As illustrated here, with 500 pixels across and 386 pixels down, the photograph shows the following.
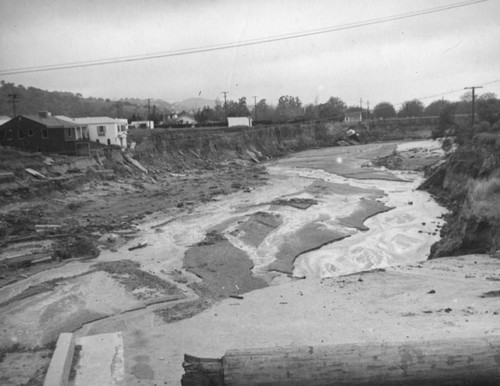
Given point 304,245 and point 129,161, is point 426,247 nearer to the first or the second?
point 304,245

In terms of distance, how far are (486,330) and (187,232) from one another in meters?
17.9

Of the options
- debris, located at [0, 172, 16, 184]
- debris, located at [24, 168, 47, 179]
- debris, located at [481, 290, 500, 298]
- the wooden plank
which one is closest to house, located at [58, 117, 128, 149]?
debris, located at [24, 168, 47, 179]

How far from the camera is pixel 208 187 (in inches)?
1603

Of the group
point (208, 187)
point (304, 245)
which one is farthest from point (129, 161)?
point (304, 245)

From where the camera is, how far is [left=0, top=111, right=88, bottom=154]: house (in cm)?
4494

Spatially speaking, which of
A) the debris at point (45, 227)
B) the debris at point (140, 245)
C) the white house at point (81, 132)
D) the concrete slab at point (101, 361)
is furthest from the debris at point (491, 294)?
the white house at point (81, 132)

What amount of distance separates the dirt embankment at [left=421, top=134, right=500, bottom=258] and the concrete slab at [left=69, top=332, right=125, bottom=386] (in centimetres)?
1383

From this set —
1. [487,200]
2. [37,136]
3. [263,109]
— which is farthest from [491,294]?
[263,109]

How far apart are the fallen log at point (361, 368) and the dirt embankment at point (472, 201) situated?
40.2ft

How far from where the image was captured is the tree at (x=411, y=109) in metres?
133

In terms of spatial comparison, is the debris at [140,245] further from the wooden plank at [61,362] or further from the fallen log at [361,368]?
the fallen log at [361,368]

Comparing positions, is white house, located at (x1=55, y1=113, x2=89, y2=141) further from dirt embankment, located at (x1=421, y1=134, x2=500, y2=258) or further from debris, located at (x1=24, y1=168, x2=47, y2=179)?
dirt embankment, located at (x1=421, y1=134, x2=500, y2=258)

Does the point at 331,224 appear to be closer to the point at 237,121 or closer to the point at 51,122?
the point at 51,122

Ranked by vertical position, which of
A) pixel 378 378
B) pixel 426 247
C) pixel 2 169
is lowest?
pixel 426 247
